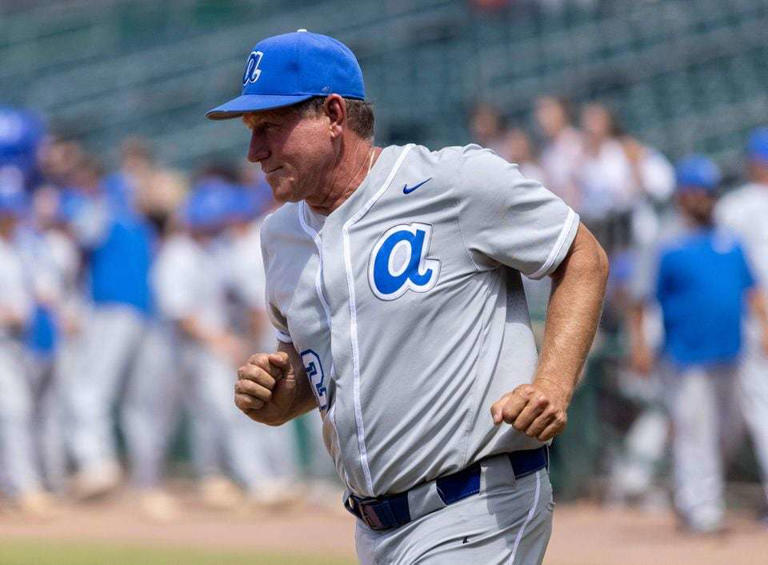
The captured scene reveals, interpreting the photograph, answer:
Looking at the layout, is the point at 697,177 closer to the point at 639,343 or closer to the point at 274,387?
the point at 639,343

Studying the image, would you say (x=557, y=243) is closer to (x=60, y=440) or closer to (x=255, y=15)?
(x=60, y=440)

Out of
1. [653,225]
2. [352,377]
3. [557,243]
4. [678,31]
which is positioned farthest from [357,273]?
[678,31]

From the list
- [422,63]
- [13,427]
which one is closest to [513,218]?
[13,427]

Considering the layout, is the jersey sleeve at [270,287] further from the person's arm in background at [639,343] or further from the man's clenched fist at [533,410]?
the person's arm in background at [639,343]

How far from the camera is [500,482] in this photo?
380cm

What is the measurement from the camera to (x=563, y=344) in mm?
3664

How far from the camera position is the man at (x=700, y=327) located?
9078mm

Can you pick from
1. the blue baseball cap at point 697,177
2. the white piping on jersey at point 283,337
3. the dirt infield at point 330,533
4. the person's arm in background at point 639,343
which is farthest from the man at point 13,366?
the white piping on jersey at point 283,337

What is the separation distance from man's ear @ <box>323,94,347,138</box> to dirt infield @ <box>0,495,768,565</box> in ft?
16.6

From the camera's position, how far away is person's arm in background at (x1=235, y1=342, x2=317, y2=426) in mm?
3994

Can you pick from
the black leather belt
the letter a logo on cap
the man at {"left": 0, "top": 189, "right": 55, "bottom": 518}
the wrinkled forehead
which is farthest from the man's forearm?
the man at {"left": 0, "top": 189, "right": 55, "bottom": 518}

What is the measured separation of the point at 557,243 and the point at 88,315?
8.65 meters

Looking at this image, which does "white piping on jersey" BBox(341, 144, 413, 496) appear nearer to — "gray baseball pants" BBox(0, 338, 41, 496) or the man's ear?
the man's ear

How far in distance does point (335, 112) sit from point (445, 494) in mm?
1049
